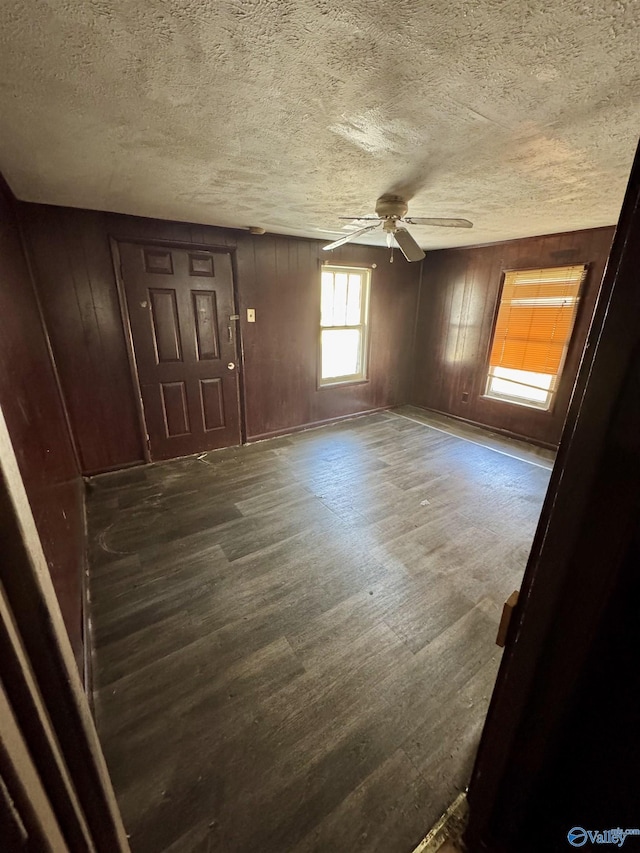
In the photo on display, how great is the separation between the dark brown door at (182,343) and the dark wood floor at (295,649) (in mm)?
680

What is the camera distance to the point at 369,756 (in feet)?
3.95

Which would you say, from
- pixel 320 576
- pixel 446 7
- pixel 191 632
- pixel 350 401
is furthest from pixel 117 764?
pixel 350 401

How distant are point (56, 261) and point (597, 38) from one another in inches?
129

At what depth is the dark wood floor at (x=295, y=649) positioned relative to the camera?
1090 millimetres

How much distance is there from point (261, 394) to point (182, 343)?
1.00 metres

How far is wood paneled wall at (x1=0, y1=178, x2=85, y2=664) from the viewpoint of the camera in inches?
48.7

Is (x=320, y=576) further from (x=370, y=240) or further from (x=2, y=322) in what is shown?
(x=370, y=240)

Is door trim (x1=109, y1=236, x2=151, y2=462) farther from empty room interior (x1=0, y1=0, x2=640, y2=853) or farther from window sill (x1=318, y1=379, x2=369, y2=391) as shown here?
window sill (x1=318, y1=379, x2=369, y2=391)

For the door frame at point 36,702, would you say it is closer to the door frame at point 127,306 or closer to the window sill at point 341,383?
the door frame at point 127,306

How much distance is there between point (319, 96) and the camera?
1168 millimetres

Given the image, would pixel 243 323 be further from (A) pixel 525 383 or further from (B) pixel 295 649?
(A) pixel 525 383

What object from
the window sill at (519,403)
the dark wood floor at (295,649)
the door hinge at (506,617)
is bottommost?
the dark wood floor at (295,649)

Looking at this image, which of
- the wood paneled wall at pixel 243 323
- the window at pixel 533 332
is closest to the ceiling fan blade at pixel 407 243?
the wood paneled wall at pixel 243 323

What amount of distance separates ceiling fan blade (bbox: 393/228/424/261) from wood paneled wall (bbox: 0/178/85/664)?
227cm
